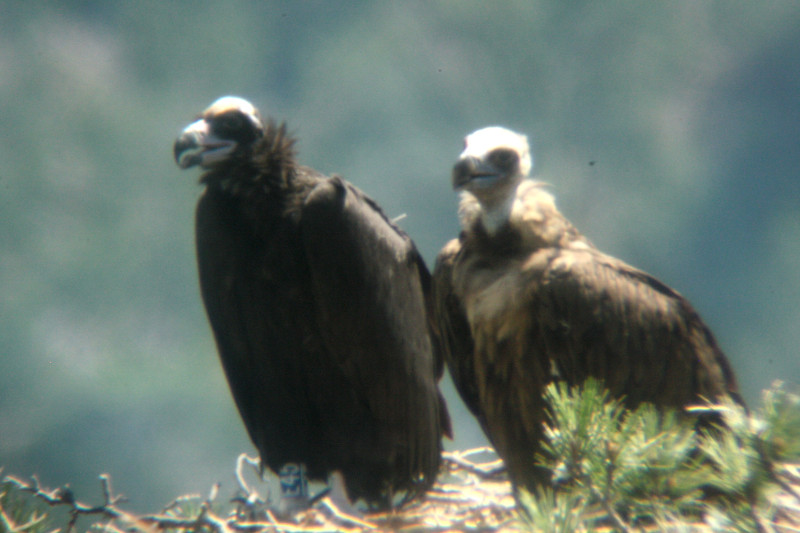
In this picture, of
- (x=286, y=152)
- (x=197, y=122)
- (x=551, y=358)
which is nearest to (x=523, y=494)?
(x=551, y=358)

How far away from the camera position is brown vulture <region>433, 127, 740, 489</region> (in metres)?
2.57

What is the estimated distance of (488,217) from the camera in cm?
297

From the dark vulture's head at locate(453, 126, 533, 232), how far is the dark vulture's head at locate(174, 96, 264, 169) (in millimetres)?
984

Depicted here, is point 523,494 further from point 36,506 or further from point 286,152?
point 286,152

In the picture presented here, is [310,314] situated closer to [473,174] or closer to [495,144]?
[473,174]

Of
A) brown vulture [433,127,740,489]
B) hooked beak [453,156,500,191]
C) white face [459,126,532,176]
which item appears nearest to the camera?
brown vulture [433,127,740,489]

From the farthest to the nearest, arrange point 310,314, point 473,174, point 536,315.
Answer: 1. point 310,314
2. point 473,174
3. point 536,315

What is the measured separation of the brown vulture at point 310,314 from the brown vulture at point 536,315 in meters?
0.30

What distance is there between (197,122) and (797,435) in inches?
109

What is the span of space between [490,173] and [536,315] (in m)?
0.64

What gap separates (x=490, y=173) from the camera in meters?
2.93

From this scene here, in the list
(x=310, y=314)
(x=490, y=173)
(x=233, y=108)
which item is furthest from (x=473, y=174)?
(x=233, y=108)

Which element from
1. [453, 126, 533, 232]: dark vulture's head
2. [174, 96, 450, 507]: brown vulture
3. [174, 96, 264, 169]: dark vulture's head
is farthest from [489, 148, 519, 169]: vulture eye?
[174, 96, 264, 169]: dark vulture's head

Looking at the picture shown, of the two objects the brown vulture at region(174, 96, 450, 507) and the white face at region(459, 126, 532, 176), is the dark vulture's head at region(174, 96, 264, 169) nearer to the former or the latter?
the brown vulture at region(174, 96, 450, 507)
